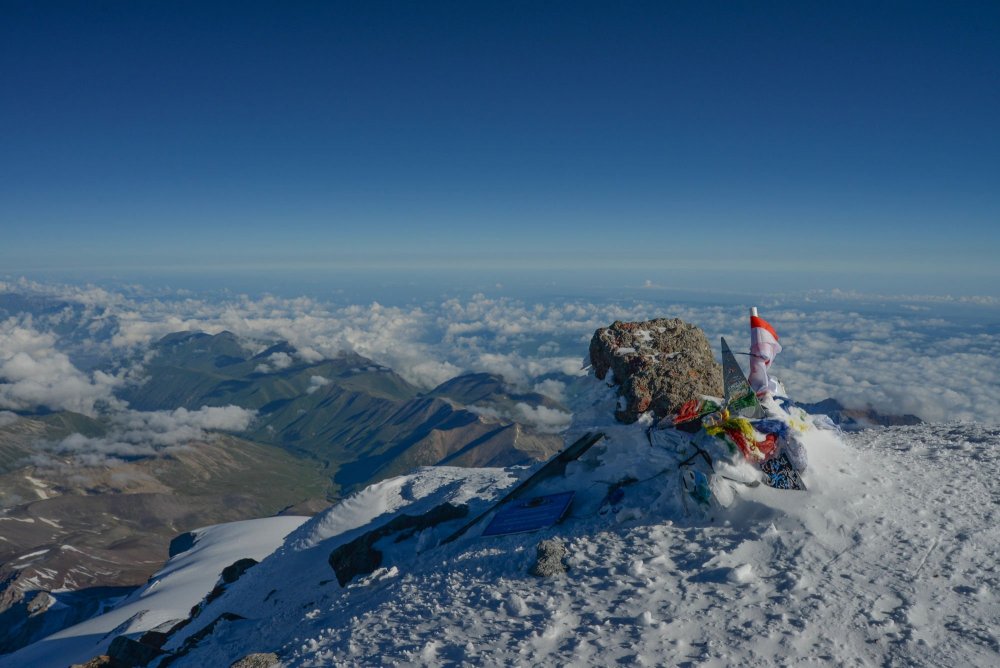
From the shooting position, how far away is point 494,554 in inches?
490

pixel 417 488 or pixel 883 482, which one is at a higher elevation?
pixel 883 482

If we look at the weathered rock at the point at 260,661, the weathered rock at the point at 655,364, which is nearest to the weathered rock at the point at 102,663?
the weathered rock at the point at 260,661

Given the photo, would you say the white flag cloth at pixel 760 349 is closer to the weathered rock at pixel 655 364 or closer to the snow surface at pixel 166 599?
the weathered rock at pixel 655 364

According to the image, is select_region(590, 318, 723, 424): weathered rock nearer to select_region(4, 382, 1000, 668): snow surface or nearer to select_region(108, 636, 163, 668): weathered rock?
select_region(4, 382, 1000, 668): snow surface

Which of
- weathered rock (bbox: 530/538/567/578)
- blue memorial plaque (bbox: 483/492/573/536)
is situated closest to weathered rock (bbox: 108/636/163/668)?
blue memorial plaque (bbox: 483/492/573/536)

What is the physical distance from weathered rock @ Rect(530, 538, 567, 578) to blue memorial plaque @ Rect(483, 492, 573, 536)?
1762 millimetres

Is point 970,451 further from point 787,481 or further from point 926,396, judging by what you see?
point 926,396

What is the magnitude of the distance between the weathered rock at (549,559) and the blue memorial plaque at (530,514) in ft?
5.78

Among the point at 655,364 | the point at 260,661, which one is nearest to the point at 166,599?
the point at 260,661

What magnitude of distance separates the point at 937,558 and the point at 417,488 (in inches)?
1149

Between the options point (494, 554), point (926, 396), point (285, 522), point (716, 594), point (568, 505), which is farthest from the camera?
point (926, 396)

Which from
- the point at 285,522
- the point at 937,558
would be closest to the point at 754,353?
the point at 937,558

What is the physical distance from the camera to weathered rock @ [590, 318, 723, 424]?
16516mm

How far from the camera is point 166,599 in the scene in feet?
150
